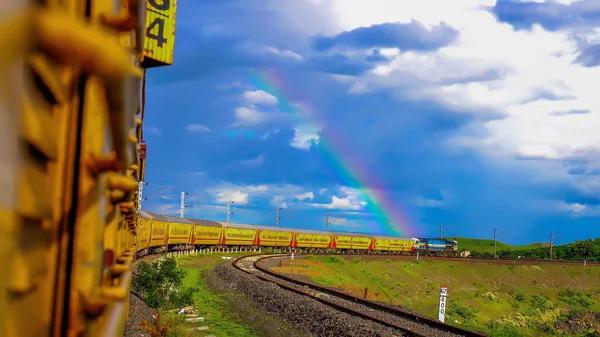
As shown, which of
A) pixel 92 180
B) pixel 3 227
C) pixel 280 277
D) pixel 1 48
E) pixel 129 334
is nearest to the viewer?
pixel 1 48

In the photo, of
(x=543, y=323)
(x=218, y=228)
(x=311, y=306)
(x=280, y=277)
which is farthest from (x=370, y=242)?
(x=311, y=306)

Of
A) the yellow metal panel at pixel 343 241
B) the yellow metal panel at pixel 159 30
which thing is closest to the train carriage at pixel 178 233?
the yellow metal panel at pixel 343 241

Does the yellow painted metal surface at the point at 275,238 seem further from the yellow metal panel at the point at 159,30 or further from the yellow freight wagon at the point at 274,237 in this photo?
the yellow metal panel at the point at 159,30

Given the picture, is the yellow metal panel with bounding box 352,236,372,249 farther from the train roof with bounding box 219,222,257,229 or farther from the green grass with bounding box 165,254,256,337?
the green grass with bounding box 165,254,256,337

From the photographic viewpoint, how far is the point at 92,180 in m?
1.61

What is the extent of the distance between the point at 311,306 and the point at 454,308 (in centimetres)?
1917

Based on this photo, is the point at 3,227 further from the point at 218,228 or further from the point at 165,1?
the point at 218,228

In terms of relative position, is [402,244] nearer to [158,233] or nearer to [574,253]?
[574,253]

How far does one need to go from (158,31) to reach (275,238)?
5806 centimetres

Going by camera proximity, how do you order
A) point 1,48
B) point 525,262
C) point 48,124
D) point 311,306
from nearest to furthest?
point 1,48 < point 48,124 < point 311,306 < point 525,262

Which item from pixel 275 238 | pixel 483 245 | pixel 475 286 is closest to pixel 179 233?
pixel 275 238

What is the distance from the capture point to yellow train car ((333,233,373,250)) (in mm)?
73375

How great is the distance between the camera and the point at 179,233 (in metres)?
46.0

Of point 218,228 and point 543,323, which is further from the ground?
point 218,228
